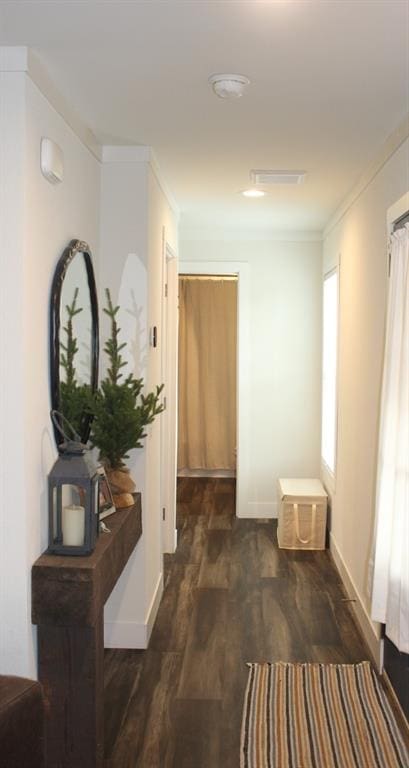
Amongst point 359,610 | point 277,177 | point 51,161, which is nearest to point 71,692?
point 51,161

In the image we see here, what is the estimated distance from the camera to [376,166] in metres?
3.29

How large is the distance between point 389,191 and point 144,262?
44.8 inches

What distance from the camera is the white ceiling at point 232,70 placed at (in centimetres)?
186

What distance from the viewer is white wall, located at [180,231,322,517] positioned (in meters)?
5.73

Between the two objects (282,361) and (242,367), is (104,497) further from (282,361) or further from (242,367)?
(282,361)

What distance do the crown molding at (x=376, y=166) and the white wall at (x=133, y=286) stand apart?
1.06 m

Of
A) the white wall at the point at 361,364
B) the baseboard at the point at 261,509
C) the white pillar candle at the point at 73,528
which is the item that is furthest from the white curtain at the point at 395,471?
the baseboard at the point at 261,509

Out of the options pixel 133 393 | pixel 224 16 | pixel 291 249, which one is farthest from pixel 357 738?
pixel 291 249

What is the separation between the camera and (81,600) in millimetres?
2133

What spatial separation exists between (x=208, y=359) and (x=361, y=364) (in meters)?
3.72

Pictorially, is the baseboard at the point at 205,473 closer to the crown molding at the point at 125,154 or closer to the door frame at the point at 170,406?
the door frame at the point at 170,406

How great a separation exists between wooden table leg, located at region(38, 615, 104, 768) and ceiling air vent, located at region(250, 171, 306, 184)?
2.42 m

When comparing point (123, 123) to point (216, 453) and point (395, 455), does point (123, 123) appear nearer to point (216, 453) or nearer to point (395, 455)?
point (395, 455)

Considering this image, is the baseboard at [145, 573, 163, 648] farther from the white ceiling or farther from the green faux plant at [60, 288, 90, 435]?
the white ceiling
